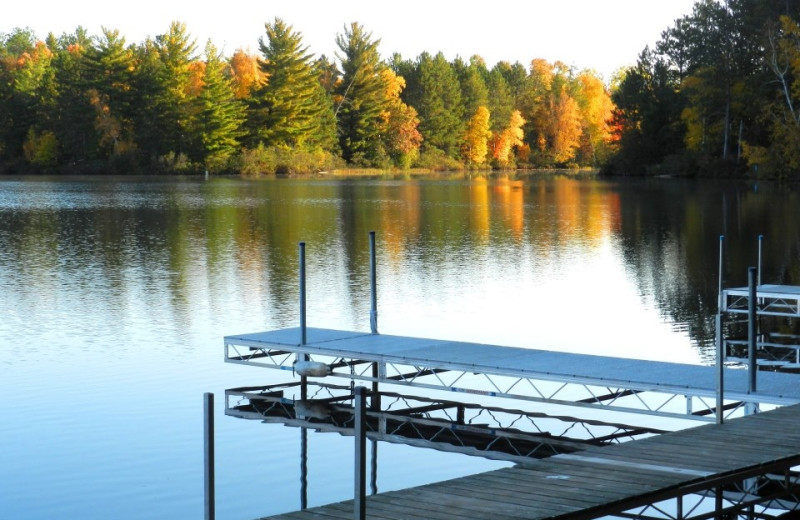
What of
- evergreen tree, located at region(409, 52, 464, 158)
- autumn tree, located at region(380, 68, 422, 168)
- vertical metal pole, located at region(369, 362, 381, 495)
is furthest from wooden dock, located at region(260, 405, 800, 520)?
evergreen tree, located at region(409, 52, 464, 158)

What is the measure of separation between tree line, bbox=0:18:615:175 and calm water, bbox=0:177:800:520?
37573mm

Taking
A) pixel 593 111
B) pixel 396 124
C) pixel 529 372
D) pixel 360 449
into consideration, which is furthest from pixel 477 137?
pixel 360 449

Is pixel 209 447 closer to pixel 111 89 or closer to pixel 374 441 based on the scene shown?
pixel 374 441

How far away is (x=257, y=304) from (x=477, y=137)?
87675 millimetres

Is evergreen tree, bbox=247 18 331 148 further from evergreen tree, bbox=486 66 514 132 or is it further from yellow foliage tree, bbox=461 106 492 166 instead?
evergreen tree, bbox=486 66 514 132

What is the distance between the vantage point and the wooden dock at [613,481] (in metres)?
6.81

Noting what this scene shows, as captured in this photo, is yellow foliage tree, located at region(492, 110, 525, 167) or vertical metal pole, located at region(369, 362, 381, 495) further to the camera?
yellow foliage tree, located at region(492, 110, 525, 167)

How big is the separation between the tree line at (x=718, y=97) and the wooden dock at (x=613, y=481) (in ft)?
164

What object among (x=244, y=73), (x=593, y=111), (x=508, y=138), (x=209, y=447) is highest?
(x=244, y=73)

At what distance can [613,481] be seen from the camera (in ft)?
24.2

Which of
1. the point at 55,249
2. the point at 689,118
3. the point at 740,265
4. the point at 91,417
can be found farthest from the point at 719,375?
the point at 689,118

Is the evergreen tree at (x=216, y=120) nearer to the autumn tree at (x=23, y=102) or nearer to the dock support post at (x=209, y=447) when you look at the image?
the autumn tree at (x=23, y=102)

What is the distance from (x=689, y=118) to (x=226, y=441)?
6284 centimetres

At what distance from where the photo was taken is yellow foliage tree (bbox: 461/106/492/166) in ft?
344
